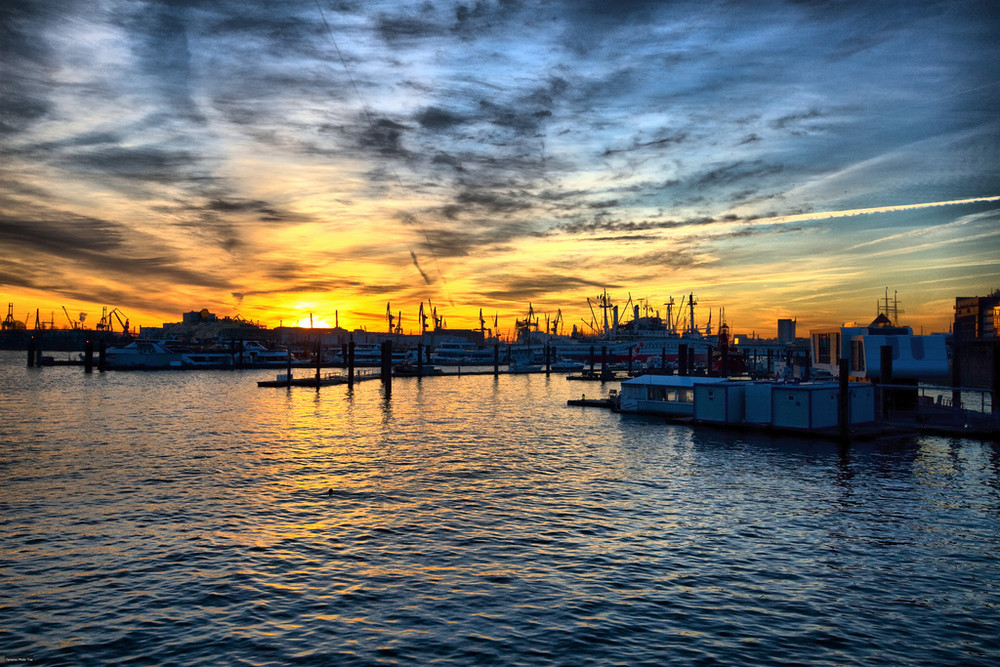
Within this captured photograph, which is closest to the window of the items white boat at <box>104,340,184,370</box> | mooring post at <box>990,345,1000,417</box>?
mooring post at <box>990,345,1000,417</box>

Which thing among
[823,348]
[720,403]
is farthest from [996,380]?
[823,348]

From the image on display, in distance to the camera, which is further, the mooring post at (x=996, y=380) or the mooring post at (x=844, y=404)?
the mooring post at (x=996, y=380)

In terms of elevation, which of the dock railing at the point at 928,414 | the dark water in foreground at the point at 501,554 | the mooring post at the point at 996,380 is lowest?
the dark water in foreground at the point at 501,554

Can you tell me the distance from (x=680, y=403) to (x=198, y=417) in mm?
49363

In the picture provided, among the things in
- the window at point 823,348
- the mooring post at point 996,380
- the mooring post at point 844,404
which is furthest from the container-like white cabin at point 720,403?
the window at point 823,348

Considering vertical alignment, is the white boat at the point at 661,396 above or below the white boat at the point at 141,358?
below

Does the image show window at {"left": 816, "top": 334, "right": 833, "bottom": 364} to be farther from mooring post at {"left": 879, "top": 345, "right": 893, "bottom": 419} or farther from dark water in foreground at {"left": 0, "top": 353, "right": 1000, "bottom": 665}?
dark water in foreground at {"left": 0, "top": 353, "right": 1000, "bottom": 665}

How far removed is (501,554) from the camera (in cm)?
2255

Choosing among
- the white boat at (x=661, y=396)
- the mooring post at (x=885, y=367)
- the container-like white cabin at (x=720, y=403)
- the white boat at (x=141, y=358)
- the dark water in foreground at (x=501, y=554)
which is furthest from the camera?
the white boat at (x=141, y=358)

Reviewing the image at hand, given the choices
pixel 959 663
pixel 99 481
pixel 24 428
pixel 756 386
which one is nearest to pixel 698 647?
pixel 959 663

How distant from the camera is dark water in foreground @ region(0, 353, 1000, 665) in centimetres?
1608

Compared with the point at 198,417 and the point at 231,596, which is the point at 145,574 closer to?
the point at 231,596

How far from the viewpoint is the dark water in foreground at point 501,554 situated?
16078 mm

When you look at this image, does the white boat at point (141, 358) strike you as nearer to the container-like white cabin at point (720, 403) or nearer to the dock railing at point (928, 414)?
the container-like white cabin at point (720, 403)
